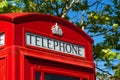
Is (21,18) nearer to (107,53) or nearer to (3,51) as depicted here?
(3,51)

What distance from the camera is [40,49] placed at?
21.9 feet

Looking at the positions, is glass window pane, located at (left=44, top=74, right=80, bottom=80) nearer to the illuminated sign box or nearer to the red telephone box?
the red telephone box

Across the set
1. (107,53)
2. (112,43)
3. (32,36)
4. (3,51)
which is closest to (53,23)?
(32,36)

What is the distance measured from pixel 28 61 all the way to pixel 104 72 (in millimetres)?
10703

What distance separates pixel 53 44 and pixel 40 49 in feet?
0.97

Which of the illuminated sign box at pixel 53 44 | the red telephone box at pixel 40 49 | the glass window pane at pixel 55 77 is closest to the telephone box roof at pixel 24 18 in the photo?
the red telephone box at pixel 40 49

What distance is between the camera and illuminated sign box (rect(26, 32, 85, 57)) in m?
6.59

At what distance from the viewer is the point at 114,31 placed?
54.2ft

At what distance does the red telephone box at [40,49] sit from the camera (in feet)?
20.7

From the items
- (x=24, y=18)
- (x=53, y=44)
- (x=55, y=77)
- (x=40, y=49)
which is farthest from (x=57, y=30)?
(x=55, y=77)

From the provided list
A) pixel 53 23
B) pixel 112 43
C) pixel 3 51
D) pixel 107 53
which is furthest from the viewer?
pixel 112 43

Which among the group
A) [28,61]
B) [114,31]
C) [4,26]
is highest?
[114,31]

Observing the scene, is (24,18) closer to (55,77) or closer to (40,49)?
(40,49)

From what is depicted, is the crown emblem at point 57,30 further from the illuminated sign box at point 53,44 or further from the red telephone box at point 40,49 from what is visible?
the illuminated sign box at point 53,44
